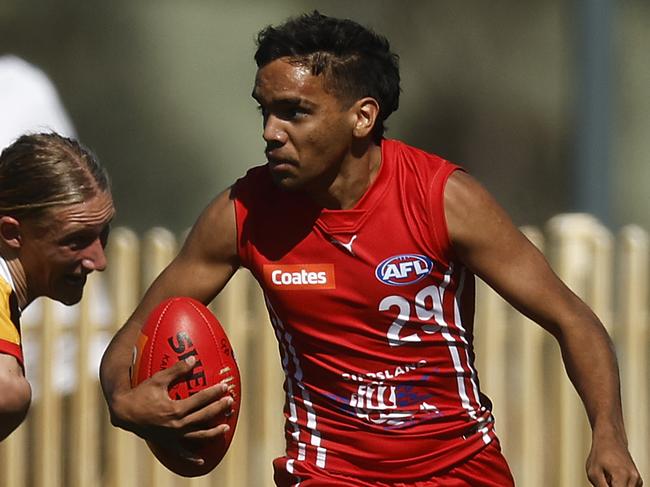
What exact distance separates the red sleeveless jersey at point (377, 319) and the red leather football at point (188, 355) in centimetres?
30

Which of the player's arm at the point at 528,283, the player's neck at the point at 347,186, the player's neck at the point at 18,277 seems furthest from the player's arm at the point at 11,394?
the player's arm at the point at 528,283

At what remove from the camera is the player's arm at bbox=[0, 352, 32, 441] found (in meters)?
4.14

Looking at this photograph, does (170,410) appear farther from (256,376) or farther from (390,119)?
(390,119)

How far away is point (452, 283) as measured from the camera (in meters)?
4.86

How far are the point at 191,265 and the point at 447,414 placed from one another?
98cm

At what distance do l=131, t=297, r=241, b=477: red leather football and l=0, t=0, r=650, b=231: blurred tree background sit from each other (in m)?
5.27

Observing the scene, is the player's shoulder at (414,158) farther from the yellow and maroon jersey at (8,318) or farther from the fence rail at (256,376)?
the fence rail at (256,376)

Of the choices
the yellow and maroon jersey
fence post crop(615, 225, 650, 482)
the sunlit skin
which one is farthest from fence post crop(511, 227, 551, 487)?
the yellow and maroon jersey

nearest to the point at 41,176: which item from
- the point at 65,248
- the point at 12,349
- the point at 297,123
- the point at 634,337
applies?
the point at 65,248

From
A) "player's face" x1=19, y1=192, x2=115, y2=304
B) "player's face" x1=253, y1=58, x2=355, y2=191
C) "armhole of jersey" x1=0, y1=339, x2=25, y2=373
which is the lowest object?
"armhole of jersey" x1=0, y1=339, x2=25, y2=373

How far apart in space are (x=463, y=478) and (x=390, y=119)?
18.2 ft

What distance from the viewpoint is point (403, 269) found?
4.78 meters

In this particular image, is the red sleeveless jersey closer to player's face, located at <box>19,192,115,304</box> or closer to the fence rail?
player's face, located at <box>19,192,115,304</box>

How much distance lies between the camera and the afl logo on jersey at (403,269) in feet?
15.7
